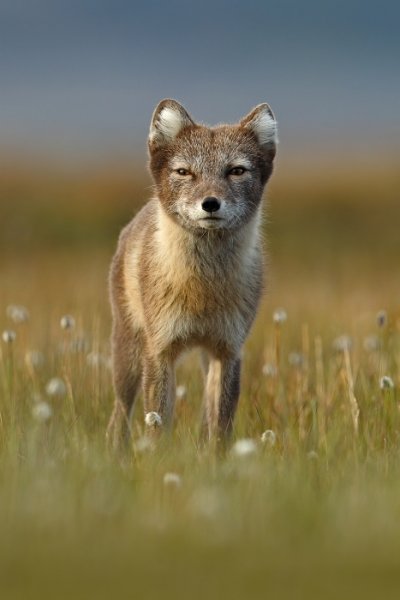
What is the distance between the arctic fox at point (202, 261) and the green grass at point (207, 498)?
14.5 inches

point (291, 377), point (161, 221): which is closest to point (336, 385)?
point (291, 377)

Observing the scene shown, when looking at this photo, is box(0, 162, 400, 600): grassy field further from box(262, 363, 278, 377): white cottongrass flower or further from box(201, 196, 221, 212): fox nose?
box(201, 196, 221, 212): fox nose

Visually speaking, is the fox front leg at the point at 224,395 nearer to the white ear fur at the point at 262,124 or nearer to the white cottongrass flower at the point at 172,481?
the white ear fur at the point at 262,124

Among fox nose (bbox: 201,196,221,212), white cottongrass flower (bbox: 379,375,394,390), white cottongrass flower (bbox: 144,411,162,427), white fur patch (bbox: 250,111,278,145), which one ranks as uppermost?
white fur patch (bbox: 250,111,278,145)

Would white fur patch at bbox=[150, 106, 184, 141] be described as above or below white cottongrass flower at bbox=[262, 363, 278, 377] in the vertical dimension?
above

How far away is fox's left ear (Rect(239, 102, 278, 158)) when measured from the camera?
6.86 meters

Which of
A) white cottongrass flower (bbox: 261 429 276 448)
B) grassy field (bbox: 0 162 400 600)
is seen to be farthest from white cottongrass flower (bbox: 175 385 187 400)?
white cottongrass flower (bbox: 261 429 276 448)

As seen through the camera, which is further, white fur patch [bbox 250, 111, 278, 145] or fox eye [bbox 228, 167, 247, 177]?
white fur patch [bbox 250, 111, 278, 145]

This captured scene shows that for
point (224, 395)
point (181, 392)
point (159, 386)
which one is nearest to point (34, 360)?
point (181, 392)

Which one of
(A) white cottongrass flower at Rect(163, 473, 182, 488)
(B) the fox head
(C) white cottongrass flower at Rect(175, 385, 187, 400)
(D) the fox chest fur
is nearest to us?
(A) white cottongrass flower at Rect(163, 473, 182, 488)

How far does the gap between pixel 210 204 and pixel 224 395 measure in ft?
4.41

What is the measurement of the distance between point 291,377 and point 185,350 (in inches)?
70.4

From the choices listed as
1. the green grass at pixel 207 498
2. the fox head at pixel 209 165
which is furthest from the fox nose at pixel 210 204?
the green grass at pixel 207 498

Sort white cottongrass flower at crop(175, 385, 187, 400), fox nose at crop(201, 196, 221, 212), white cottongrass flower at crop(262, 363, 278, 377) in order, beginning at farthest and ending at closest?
white cottongrass flower at crop(262, 363, 278, 377) < white cottongrass flower at crop(175, 385, 187, 400) < fox nose at crop(201, 196, 221, 212)
